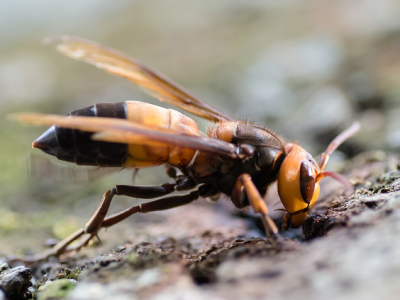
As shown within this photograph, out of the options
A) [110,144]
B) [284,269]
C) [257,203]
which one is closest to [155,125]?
[110,144]

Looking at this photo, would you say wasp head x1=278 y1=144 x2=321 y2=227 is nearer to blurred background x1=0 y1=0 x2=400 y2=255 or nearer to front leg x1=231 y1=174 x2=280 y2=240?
front leg x1=231 y1=174 x2=280 y2=240

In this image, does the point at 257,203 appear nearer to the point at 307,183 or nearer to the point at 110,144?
the point at 307,183

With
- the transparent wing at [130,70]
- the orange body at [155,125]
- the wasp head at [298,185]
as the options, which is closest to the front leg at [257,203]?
the wasp head at [298,185]

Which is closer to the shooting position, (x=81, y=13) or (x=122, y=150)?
(x=122, y=150)

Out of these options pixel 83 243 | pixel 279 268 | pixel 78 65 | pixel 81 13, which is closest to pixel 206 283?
pixel 279 268

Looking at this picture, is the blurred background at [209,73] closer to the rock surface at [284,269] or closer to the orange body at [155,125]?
the orange body at [155,125]

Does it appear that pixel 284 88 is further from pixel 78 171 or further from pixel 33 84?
pixel 33 84
